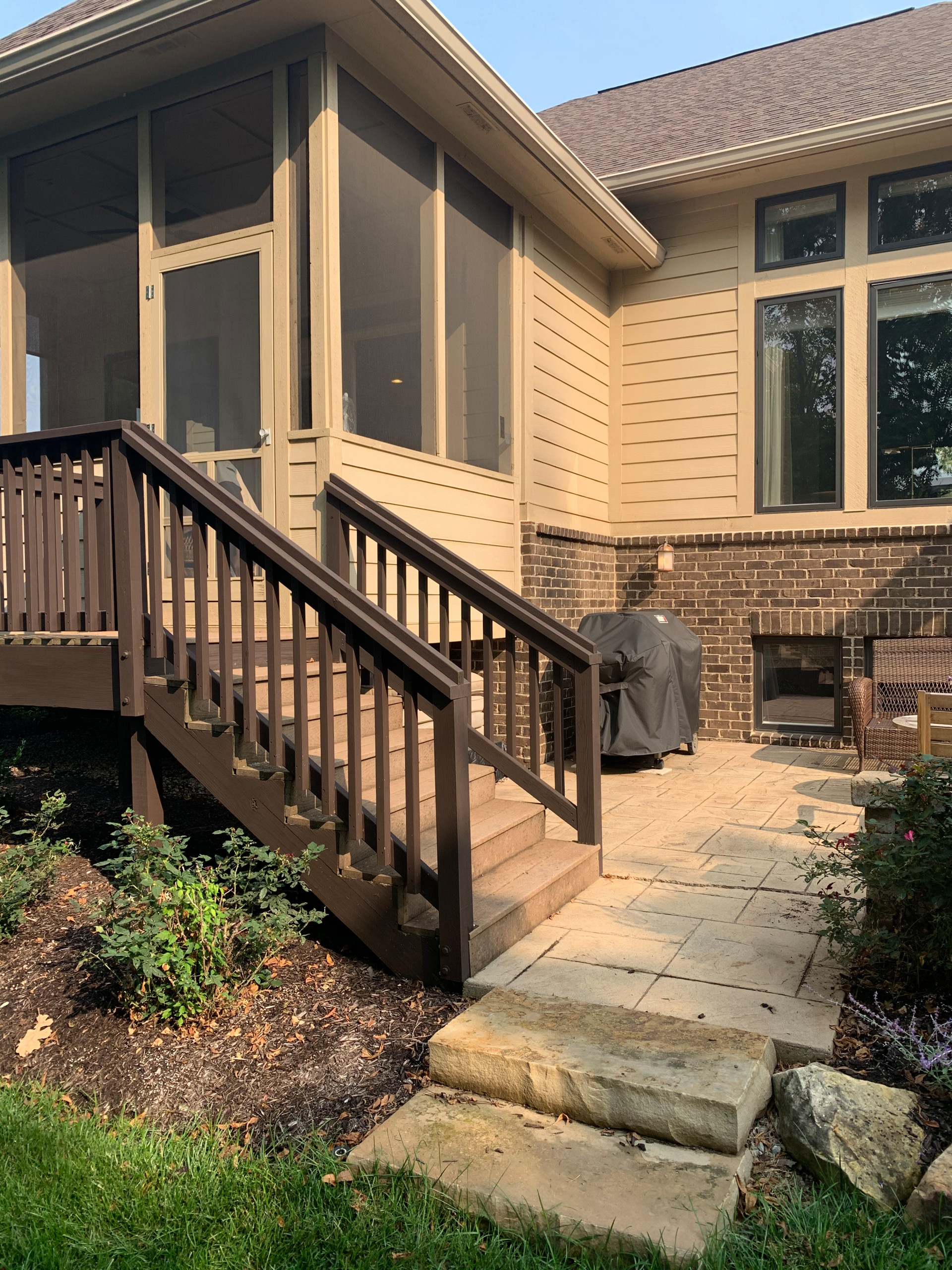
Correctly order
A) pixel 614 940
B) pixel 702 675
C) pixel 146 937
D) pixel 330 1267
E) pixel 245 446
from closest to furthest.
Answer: pixel 330 1267 < pixel 146 937 < pixel 614 940 < pixel 245 446 < pixel 702 675

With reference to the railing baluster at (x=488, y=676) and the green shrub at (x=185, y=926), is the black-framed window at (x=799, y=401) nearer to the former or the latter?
the railing baluster at (x=488, y=676)

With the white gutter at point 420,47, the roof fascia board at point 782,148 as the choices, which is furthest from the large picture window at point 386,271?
the roof fascia board at point 782,148

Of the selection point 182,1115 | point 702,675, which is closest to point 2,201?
point 182,1115

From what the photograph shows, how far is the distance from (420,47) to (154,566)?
3.15m

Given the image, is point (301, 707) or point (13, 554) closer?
point (301, 707)

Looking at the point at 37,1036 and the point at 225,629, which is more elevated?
the point at 225,629

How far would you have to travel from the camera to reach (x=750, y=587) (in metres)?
8.30

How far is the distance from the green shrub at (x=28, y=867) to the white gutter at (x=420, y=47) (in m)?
3.77

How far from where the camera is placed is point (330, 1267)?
1.95 metres

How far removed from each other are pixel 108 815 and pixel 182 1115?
8.21ft

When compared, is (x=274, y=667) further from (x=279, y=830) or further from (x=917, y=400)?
(x=917, y=400)

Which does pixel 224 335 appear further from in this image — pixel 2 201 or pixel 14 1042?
pixel 14 1042

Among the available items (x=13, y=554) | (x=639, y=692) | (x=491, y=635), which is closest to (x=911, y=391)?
(x=639, y=692)

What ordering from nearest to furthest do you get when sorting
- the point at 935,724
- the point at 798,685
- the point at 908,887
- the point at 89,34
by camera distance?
the point at 908,887
the point at 89,34
the point at 935,724
the point at 798,685
